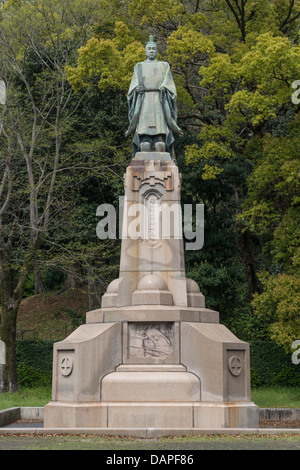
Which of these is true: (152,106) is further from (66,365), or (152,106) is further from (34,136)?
(34,136)

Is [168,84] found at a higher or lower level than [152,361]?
higher

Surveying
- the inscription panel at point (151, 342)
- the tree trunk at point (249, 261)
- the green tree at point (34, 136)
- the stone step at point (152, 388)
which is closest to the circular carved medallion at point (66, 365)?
the stone step at point (152, 388)

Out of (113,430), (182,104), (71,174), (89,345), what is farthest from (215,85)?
(113,430)

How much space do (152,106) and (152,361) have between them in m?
6.23

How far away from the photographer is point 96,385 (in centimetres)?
1443

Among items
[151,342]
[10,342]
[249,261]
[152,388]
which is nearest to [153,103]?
[151,342]

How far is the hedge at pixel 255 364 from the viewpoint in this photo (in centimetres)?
2722

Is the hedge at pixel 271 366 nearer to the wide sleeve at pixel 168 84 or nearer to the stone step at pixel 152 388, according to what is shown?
the wide sleeve at pixel 168 84

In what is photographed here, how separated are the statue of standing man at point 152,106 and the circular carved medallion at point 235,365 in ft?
17.9

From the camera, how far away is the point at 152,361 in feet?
48.6

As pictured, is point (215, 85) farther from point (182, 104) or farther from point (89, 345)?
point (89, 345)

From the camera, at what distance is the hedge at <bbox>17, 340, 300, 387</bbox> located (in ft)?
89.3

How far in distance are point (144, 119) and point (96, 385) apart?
6.51 m

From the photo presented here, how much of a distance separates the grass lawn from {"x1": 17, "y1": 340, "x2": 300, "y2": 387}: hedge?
1.83 ft
